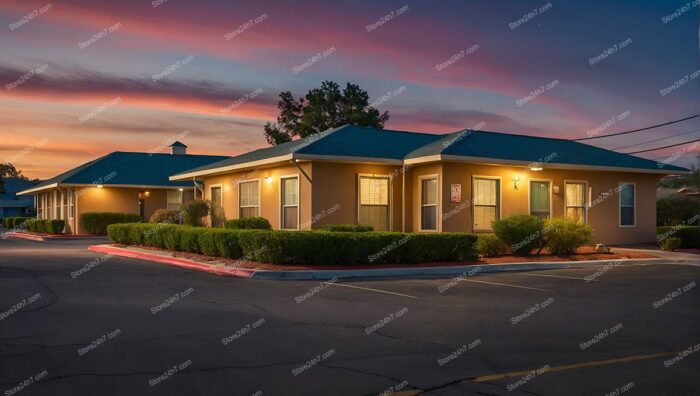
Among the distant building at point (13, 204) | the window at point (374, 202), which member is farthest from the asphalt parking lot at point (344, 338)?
the distant building at point (13, 204)

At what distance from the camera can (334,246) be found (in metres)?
18.3

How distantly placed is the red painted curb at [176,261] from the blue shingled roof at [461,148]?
5.33m

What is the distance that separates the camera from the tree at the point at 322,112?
6206 centimetres

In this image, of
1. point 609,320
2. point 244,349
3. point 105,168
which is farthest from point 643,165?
point 105,168

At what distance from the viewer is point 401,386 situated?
650cm

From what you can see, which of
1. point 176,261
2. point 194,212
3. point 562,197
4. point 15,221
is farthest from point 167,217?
point 15,221

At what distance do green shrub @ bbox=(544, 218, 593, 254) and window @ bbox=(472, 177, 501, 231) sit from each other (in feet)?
7.97

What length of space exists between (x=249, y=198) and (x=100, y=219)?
17621mm

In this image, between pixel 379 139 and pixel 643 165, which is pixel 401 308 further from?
pixel 643 165

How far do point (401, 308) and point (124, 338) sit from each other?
480cm

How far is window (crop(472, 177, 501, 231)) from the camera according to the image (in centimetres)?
2409

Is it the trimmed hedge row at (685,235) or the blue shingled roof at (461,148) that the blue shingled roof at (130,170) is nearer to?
the blue shingled roof at (461,148)

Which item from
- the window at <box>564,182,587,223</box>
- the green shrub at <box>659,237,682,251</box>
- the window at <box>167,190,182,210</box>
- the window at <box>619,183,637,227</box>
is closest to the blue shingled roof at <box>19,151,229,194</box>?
the window at <box>167,190,182,210</box>

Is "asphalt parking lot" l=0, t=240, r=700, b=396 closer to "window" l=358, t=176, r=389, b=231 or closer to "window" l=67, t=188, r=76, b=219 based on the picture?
"window" l=358, t=176, r=389, b=231
